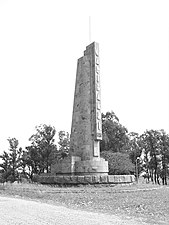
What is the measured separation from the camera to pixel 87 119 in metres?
18.4

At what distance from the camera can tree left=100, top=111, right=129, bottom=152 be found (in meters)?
37.7

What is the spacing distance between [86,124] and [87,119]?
33 cm

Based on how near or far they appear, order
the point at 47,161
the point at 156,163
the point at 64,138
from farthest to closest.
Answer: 1. the point at 156,163
2. the point at 64,138
3. the point at 47,161

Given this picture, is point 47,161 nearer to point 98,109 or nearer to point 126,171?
point 126,171

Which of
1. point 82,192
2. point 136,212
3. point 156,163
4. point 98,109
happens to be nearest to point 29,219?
point 136,212

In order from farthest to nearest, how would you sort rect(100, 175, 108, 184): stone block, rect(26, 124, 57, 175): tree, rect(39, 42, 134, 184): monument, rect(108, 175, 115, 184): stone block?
rect(26, 124, 57, 175): tree < rect(39, 42, 134, 184): monument < rect(108, 175, 115, 184): stone block < rect(100, 175, 108, 184): stone block

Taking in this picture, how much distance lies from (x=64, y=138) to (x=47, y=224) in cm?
3379

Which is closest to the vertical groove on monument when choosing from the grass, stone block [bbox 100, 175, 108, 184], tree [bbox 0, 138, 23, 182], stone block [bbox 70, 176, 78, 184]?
stone block [bbox 100, 175, 108, 184]

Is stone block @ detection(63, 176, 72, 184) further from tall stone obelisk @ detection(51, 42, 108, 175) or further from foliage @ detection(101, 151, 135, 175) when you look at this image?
foliage @ detection(101, 151, 135, 175)

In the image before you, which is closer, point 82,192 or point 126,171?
point 82,192

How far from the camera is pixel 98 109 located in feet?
60.2

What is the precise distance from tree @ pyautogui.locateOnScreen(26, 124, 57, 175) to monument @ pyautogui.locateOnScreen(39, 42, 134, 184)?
692 inches

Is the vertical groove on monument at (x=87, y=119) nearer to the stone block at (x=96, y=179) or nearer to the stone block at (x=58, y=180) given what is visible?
the stone block at (x=96, y=179)

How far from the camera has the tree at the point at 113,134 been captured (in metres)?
37.7
